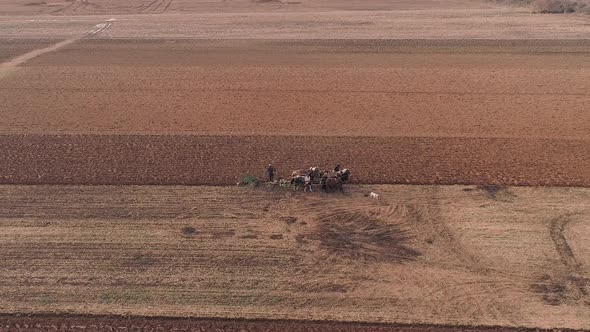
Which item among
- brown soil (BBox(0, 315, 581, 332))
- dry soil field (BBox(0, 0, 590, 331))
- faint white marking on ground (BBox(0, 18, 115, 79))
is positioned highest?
faint white marking on ground (BBox(0, 18, 115, 79))

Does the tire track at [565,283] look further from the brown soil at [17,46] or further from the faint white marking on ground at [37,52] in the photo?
the brown soil at [17,46]

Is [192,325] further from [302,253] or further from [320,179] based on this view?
[320,179]

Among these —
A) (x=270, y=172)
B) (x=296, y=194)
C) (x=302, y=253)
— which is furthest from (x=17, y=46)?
(x=302, y=253)

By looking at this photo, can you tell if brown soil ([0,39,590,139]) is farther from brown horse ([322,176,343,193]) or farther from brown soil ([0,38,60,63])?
brown horse ([322,176,343,193])

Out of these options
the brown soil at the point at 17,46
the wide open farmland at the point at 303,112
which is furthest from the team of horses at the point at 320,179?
the brown soil at the point at 17,46

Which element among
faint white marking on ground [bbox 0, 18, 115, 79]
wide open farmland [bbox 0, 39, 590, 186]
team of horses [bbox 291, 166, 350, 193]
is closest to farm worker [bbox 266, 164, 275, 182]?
team of horses [bbox 291, 166, 350, 193]
